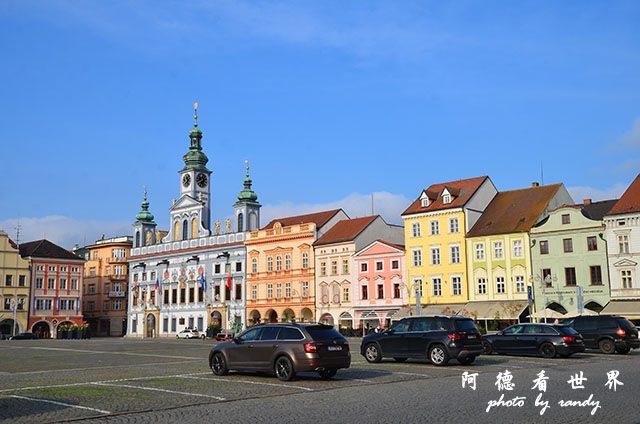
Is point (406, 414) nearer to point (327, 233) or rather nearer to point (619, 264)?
point (619, 264)

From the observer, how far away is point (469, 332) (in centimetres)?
2305

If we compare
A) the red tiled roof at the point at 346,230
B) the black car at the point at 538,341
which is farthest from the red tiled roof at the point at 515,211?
the black car at the point at 538,341

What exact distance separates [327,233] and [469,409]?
6076 cm

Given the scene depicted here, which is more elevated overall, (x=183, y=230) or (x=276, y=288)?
(x=183, y=230)

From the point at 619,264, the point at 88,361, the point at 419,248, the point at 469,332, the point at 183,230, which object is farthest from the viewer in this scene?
the point at 183,230

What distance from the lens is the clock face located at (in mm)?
87781

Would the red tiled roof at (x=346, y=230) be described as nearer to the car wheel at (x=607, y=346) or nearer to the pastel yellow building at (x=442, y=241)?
the pastel yellow building at (x=442, y=241)

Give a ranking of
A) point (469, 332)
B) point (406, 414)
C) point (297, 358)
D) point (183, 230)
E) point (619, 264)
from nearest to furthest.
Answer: point (406, 414), point (297, 358), point (469, 332), point (619, 264), point (183, 230)

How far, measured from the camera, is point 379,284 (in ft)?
217

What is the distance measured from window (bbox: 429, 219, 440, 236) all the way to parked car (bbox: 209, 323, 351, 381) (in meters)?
44.3

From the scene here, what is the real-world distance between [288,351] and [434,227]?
4589cm

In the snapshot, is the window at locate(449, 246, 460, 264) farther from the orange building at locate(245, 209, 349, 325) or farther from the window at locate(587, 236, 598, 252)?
the orange building at locate(245, 209, 349, 325)

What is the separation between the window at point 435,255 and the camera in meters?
61.9

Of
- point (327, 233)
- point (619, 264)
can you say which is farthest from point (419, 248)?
point (619, 264)
